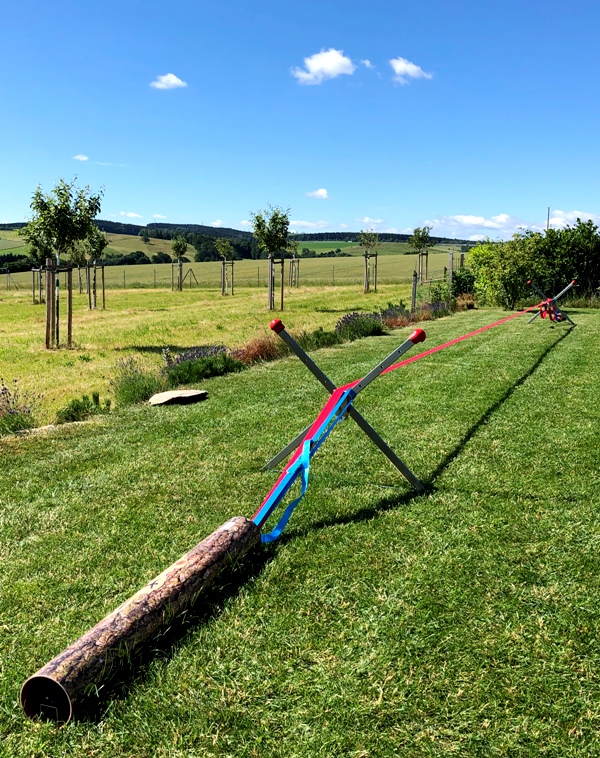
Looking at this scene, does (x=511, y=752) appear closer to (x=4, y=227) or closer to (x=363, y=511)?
(x=363, y=511)

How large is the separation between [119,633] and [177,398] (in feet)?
18.6

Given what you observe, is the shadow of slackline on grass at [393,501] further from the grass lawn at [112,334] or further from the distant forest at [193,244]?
the distant forest at [193,244]

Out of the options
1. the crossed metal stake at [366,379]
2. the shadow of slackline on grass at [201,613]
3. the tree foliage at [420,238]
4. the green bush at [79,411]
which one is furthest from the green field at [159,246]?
the shadow of slackline on grass at [201,613]

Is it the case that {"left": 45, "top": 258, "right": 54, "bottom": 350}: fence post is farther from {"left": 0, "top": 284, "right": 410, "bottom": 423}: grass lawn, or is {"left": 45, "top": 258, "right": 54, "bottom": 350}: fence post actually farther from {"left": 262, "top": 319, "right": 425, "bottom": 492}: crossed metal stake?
{"left": 262, "top": 319, "right": 425, "bottom": 492}: crossed metal stake

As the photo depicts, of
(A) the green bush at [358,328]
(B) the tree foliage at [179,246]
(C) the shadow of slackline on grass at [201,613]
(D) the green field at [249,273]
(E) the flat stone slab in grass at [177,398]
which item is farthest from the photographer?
(D) the green field at [249,273]

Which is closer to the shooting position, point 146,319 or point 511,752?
point 511,752

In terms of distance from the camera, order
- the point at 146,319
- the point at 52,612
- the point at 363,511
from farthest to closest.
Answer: the point at 146,319
the point at 363,511
the point at 52,612

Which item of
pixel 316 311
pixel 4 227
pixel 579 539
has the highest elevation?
pixel 4 227

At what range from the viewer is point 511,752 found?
2.33 metres

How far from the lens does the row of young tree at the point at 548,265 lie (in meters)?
19.8

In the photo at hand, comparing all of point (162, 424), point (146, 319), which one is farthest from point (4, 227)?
point (162, 424)

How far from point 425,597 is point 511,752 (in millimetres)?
1034

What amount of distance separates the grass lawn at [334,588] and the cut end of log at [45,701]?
0.08 metres

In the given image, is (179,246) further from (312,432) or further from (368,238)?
(312,432)
